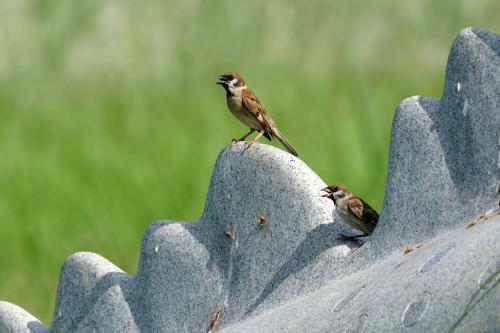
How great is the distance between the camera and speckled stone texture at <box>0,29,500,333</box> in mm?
3770

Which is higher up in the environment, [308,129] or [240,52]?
[240,52]

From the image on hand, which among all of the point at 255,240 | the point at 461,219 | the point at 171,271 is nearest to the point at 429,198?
the point at 461,219

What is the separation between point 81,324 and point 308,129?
278 inches

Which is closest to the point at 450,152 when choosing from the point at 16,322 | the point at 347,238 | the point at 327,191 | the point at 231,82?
the point at 347,238

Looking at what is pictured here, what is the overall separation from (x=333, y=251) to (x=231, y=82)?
3.17 meters

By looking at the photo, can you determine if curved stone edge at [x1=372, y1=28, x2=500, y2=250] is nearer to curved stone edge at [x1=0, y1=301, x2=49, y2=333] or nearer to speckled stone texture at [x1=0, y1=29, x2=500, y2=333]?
speckled stone texture at [x1=0, y1=29, x2=500, y2=333]

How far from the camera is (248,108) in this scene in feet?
25.3

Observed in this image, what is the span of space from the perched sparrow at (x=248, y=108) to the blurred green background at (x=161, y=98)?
4.52 m

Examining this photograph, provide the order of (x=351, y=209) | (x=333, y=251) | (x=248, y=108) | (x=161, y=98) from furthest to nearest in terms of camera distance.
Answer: (x=161, y=98), (x=248, y=108), (x=351, y=209), (x=333, y=251)

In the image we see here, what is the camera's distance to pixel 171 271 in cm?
582

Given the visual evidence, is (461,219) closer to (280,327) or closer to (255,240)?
(280,327)

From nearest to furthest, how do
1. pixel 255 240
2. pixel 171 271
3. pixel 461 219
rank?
pixel 461 219 → pixel 255 240 → pixel 171 271

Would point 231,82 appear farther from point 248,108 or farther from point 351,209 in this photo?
point 351,209

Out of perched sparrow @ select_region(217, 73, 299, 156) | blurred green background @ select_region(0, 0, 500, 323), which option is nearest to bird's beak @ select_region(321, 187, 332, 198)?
perched sparrow @ select_region(217, 73, 299, 156)
